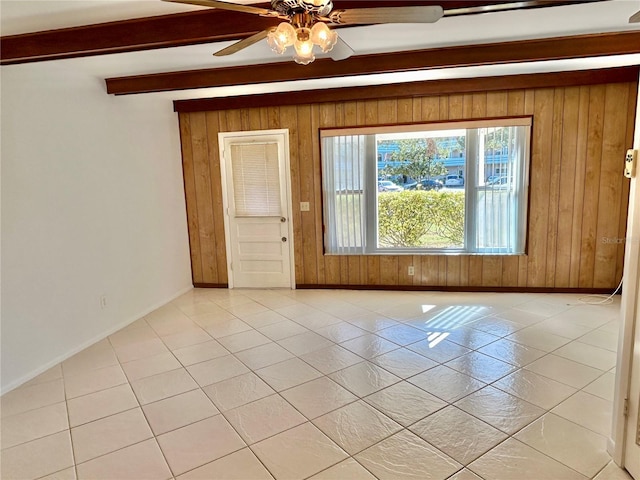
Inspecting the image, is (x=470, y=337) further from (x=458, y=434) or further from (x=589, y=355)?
(x=458, y=434)

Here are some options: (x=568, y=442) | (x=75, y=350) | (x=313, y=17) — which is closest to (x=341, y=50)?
(x=313, y=17)

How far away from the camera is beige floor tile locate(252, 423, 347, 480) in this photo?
206cm

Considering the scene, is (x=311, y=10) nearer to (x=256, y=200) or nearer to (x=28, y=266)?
(x=28, y=266)

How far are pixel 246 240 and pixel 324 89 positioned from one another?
2.21 m

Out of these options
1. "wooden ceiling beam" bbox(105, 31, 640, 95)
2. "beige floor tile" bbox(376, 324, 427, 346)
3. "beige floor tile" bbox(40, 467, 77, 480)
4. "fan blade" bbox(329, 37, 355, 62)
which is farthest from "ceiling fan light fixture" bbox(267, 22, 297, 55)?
"beige floor tile" bbox(376, 324, 427, 346)

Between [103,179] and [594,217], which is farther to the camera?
[594,217]

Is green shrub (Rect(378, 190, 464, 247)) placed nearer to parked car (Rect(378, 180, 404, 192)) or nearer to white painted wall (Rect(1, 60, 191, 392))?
parked car (Rect(378, 180, 404, 192))

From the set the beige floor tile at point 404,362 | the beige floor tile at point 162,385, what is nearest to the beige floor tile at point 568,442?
the beige floor tile at point 404,362

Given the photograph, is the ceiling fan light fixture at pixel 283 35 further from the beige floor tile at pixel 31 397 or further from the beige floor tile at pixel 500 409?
the beige floor tile at pixel 31 397

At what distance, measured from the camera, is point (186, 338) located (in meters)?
3.84

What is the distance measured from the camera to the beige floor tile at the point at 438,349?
10.7 ft

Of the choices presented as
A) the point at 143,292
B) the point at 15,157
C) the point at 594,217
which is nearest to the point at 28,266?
the point at 15,157

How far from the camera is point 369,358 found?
3275mm

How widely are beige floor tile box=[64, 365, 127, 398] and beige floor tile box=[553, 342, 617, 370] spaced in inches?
138
